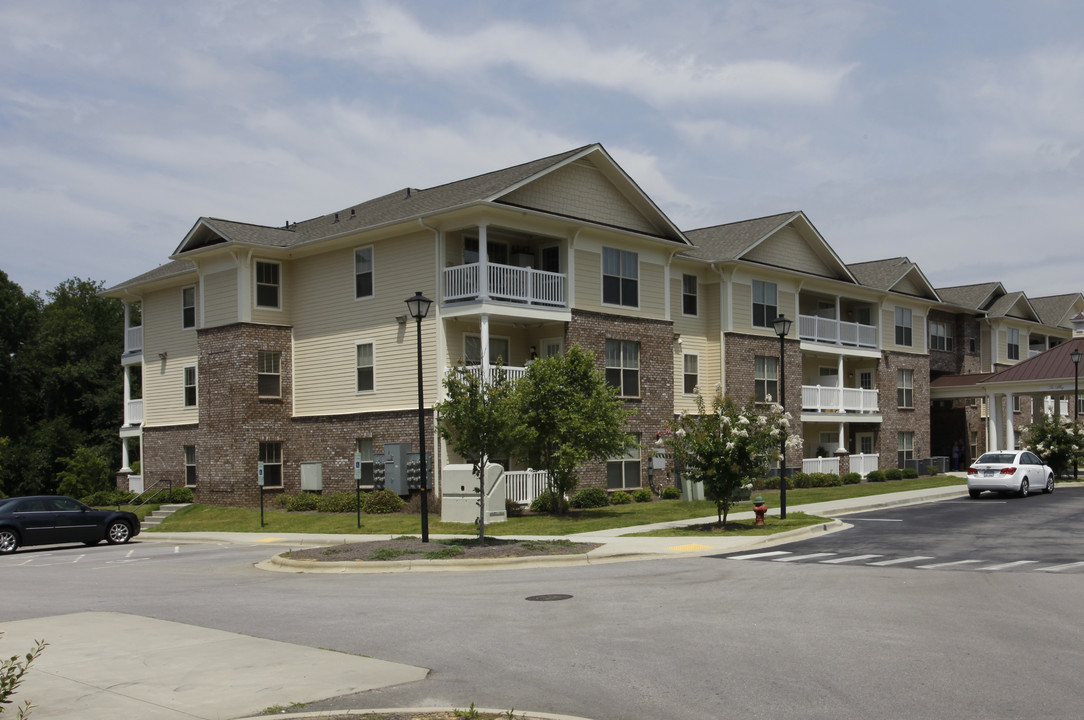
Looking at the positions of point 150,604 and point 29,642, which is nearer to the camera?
point 29,642

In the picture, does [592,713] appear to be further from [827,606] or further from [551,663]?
[827,606]

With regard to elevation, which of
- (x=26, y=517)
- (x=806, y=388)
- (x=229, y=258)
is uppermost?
(x=229, y=258)

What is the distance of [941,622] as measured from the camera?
11.3 metres

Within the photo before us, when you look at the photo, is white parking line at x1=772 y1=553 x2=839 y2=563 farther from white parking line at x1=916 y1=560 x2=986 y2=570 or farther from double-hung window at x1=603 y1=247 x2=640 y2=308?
double-hung window at x1=603 y1=247 x2=640 y2=308

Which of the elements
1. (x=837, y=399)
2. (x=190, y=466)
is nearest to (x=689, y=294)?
(x=837, y=399)

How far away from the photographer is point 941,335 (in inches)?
2167

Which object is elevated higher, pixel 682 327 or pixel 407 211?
pixel 407 211

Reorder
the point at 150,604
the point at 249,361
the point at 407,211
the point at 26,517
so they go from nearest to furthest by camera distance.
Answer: the point at 150,604, the point at 26,517, the point at 407,211, the point at 249,361

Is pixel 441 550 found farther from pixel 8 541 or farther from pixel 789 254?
pixel 789 254

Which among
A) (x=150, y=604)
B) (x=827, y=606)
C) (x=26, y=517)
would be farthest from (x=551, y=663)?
(x=26, y=517)

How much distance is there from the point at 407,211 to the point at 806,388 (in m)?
19.5

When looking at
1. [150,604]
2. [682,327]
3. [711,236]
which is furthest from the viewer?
[711,236]

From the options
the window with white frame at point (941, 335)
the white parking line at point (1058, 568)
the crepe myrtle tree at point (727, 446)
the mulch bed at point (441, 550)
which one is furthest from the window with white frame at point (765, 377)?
the white parking line at point (1058, 568)

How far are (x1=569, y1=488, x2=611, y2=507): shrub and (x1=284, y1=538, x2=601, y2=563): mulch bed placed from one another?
897 cm
